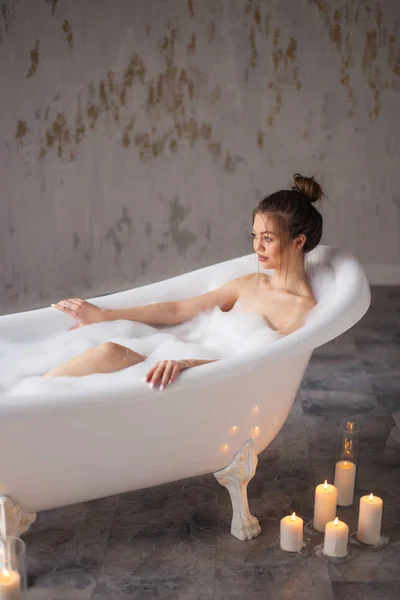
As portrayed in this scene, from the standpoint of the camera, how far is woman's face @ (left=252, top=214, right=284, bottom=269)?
89.1 inches

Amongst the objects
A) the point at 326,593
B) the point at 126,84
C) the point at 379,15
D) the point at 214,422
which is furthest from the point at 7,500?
the point at 379,15

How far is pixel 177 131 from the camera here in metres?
4.21

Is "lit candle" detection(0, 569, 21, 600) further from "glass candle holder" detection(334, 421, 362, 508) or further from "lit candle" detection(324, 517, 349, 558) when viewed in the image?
"glass candle holder" detection(334, 421, 362, 508)

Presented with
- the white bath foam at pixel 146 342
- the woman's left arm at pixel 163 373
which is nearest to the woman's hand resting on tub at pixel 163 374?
the woman's left arm at pixel 163 373

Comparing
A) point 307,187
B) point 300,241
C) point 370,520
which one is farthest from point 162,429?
point 307,187

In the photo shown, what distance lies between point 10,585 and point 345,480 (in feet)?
3.48

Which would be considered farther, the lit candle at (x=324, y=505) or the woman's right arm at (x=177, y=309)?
the woman's right arm at (x=177, y=309)

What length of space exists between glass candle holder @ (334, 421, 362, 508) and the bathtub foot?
0.91 m

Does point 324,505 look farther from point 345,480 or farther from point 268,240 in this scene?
point 268,240

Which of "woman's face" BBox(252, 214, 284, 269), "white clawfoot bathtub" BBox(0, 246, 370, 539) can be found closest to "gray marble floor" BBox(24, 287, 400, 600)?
"white clawfoot bathtub" BBox(0, 246, 370, 539)

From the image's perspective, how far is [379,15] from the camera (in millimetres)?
4121

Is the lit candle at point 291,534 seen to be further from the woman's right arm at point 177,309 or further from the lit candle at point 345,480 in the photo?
the woman's right arm at point 177,309

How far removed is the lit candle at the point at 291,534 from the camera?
1.99 meters

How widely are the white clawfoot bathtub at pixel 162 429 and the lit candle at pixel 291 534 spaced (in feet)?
0.37
